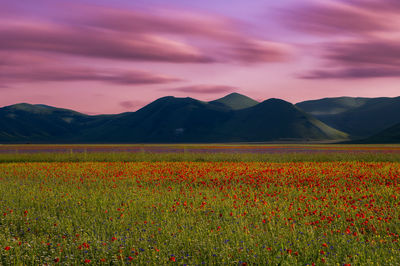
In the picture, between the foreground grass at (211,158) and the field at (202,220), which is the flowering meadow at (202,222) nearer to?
the field at (202,220)

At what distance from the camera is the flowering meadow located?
776 centimetres

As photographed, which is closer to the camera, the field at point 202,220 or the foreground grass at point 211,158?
the field at point 202,220

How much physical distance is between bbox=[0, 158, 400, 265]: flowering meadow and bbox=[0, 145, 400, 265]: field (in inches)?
1.6

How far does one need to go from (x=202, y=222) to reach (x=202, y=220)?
0.30m

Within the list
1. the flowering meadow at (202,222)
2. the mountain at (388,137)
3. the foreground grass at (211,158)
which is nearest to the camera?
the flowering meadow at (202,222)

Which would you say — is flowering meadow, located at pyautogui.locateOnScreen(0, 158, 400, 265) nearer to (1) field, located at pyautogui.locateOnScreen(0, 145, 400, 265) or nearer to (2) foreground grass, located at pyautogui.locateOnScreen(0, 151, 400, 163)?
(1) field, located at pyautogui.locateOnScreen(0, 145, 400, 265)

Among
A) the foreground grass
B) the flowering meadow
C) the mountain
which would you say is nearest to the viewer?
the flowering meadow

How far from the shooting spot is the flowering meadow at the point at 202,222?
25.5 feet

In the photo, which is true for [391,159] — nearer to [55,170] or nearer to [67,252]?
[55,170]

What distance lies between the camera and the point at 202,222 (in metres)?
10.4

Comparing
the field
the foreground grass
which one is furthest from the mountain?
the field

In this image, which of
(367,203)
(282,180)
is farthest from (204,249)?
(282,180)

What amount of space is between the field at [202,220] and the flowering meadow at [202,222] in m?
0.04

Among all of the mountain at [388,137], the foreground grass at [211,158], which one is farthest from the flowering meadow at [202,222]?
the mountain at [388,137]
